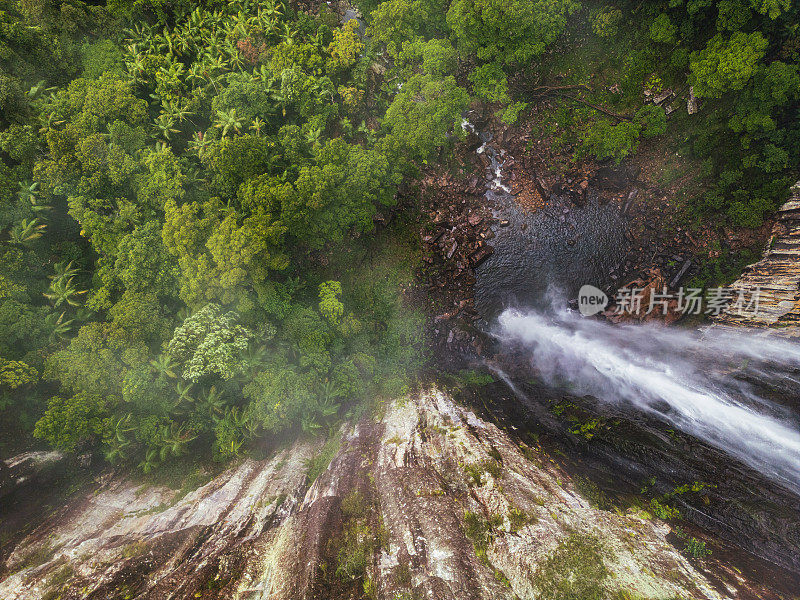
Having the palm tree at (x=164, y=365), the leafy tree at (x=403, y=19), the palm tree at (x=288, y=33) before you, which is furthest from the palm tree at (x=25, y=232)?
the leafy tree at (x=403, y=19)

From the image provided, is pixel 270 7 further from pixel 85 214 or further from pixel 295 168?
pixel 85 214

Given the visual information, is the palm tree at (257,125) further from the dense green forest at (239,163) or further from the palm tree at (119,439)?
the palm tree at (119,439)

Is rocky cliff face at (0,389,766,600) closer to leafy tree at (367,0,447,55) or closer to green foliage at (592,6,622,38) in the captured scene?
leafy tree at (367,0,447,55)

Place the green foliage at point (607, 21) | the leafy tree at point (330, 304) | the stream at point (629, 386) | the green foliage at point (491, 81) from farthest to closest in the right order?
the green foliage at point (607, 21) → the green foliage at point (491, 81) → the leafy tree at point (330, 304) → the stream at point (629, 386)

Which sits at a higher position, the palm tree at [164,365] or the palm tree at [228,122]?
the palm tree at [228,122]

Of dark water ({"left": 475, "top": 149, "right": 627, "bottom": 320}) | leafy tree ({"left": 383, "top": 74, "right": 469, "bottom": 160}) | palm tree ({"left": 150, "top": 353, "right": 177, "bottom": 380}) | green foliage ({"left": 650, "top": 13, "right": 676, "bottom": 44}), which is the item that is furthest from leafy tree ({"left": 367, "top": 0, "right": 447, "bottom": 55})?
palm tree ({"left": 150, "top": 353, "right": 177, "bottom": 380})

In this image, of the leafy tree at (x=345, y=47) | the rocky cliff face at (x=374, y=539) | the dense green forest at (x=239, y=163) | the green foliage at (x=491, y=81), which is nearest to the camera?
the rocky cliff face at (x=374, y=539)

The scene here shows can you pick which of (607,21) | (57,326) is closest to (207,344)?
Answer: (57,326)
